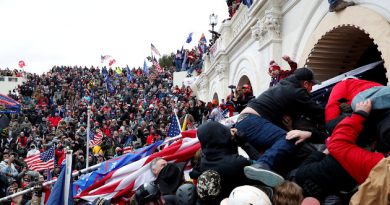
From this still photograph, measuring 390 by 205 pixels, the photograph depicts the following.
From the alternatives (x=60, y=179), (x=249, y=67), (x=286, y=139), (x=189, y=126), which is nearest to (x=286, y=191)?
(x=286, y=139)

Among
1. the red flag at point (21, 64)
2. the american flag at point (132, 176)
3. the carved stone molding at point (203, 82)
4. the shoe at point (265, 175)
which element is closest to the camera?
the shoe at point (265, 175)

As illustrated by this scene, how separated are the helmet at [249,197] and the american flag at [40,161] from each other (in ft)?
36.3

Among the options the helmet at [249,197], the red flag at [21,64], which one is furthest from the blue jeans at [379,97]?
the red flag at [21,64]

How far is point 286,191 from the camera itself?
9.76 ft

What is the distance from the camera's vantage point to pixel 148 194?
4.62 meters

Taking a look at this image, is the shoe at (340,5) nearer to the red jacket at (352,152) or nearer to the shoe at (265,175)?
the red jacket at (352,152)

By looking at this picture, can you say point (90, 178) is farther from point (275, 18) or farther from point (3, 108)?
point (3, 108)

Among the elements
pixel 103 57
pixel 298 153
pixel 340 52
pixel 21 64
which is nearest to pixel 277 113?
pixel 298 153

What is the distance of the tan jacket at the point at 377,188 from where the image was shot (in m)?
2.49

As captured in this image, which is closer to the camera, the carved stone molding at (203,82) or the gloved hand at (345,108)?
the gloved hand at (345,108)

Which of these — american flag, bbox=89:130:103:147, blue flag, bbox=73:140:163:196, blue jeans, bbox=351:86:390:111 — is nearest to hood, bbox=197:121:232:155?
blue jeans, bbox=351:86:390:111

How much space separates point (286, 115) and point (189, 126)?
23.6ft

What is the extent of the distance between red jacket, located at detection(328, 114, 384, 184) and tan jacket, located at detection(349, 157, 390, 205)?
354mm

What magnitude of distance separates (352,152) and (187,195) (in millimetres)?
1554
